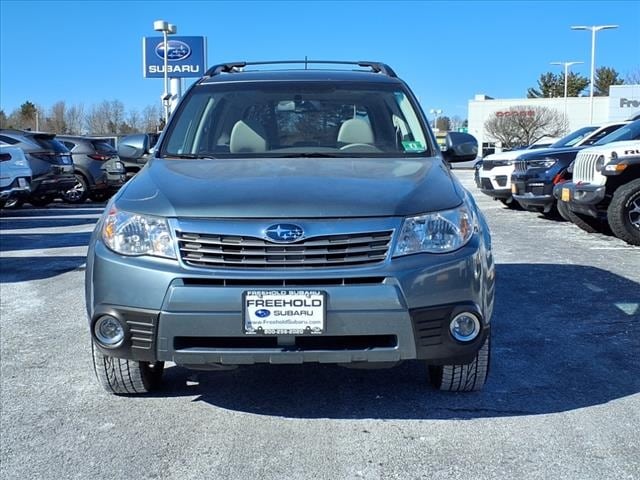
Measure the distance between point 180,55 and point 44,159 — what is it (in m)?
28.4

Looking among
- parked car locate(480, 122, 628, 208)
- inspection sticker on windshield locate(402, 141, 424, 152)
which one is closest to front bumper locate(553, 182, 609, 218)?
parked car locate(480, 122, 628, 208)

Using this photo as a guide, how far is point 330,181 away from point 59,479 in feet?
5.78

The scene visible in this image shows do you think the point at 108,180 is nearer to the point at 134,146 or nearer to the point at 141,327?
the point at 134,146

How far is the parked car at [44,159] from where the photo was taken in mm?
14594

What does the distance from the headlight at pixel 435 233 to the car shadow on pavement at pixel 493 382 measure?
3.00 feet

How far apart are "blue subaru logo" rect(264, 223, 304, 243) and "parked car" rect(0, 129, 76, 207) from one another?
12.1 metres

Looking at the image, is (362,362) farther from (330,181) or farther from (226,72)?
(226,72)

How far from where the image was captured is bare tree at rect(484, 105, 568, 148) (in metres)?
57.2

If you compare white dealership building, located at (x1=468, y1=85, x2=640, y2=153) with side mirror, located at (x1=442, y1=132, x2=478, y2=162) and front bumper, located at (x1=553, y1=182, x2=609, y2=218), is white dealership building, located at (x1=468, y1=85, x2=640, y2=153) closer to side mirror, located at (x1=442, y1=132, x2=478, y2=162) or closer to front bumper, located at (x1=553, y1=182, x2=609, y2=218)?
front bumper, located at (x1=553, y1=182, x2=609, y2=218)

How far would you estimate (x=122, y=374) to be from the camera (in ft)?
12.2

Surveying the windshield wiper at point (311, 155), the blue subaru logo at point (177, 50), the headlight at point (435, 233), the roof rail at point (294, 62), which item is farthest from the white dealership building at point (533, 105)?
the headlight at point (435, 233)

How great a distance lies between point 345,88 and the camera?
479 centimetres

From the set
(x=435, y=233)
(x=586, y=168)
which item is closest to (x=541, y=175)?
(x=586, y=168)

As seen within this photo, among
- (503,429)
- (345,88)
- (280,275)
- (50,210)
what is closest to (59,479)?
(280,275)
